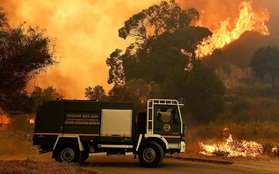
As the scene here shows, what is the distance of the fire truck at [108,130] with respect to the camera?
47.0 ft

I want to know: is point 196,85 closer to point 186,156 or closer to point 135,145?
point 186,156

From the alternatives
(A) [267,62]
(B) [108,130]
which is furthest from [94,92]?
(A) [267,62]

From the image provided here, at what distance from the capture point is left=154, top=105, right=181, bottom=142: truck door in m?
14.3

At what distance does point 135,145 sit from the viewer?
47.9ft

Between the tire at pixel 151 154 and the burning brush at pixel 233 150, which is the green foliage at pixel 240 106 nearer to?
the burning brush at pixel 233 150

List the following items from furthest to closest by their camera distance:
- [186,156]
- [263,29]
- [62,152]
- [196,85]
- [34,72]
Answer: [263,29], [196,85], [186,156], [62,152], [34,72]

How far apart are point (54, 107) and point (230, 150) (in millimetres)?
11472

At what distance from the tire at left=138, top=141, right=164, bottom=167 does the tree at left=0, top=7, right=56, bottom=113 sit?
216 inches

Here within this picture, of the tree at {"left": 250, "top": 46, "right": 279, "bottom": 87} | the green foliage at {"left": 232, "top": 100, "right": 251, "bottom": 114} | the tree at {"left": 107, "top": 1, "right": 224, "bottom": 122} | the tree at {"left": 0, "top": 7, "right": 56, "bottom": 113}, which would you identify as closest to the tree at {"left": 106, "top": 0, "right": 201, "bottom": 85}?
the tree at {"left": 107, "top": 1, "right": 224, "bottom": 122}

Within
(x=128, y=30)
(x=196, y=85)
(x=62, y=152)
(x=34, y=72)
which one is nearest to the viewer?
(x=34, y=72)

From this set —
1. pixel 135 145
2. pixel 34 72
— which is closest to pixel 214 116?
pixel 135 145

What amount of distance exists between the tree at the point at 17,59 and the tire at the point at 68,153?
312cm

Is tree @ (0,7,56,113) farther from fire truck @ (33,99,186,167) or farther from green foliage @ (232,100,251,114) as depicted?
green foliage @ (232,100,251,114)

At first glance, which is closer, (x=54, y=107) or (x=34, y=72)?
(x=34, y=72)
